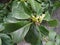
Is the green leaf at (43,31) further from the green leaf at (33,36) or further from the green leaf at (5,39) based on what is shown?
the green leaf at (5,39)

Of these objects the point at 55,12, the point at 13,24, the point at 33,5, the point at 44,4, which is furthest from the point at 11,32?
the point at 55,12

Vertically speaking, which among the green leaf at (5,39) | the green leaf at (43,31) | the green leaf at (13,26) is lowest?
the green leaf at (5,39)

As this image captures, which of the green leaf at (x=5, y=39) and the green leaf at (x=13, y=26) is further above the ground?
the green leaf at (x=13, y=26)

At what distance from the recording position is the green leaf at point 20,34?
0.63 metres

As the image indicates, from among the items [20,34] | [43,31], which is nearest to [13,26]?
[20,34]

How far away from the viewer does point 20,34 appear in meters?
0.63

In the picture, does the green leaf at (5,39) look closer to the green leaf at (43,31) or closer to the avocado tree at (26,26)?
the avocado tree at (26,26)

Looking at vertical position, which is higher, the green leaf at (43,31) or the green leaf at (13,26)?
the green leaf at (13,26)

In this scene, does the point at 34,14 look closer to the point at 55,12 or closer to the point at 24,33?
the point at 24,33

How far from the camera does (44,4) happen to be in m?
1.00

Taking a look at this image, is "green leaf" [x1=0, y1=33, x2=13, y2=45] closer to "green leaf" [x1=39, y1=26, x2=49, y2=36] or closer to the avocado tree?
the avocado tree

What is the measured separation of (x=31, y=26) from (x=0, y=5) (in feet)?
0.91

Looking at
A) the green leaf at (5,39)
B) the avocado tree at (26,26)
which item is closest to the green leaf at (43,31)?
the avocado tree at (26,26)

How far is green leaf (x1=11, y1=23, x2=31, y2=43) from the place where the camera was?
626 millimetres
